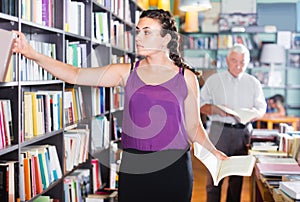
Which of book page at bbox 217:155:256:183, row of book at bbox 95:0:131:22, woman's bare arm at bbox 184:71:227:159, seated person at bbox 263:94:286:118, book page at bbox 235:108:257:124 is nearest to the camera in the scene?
woman's bare arm at bbox 184:71:227:159

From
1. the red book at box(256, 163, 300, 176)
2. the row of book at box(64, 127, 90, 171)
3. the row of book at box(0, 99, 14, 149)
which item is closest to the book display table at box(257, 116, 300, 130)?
the row of book at box(64, 127, 90, 171)

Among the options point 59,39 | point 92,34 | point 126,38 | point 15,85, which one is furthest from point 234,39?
point 15,85

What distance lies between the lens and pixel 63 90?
10.9 ft

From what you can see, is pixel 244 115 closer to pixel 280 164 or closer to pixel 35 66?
pixel 280 164

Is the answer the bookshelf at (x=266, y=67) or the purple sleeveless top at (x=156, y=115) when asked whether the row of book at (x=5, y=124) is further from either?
the bookshelf at (x=266, y=67)

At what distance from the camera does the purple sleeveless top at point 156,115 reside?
2039 millimetres

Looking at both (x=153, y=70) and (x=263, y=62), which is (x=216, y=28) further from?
(x=153, y=70)

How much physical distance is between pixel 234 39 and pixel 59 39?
18.1ft

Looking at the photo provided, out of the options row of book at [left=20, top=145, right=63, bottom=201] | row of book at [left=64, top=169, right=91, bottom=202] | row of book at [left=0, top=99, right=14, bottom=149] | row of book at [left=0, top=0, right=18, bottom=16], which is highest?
row of book at [left=0, top=0, right=18, bottom=16]

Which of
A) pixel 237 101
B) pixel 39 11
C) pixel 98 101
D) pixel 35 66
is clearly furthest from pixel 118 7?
pixel 35 66

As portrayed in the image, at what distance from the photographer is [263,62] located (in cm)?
809

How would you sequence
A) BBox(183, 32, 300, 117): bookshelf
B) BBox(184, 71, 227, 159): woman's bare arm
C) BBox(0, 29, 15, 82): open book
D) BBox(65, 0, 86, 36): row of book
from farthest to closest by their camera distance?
BBox(183, 32, 300, 117): bookshelf → BBox(65, 0, 86, 36): row of book → BBox(184, 71, 227, 159): woman's bare arm → BBox(0, 29, 15, 82): open book

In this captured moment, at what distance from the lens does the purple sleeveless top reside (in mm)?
2039

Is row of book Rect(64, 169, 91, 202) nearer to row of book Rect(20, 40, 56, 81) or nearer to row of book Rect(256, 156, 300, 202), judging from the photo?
row of book Rect(20, 40, 56, 81)
